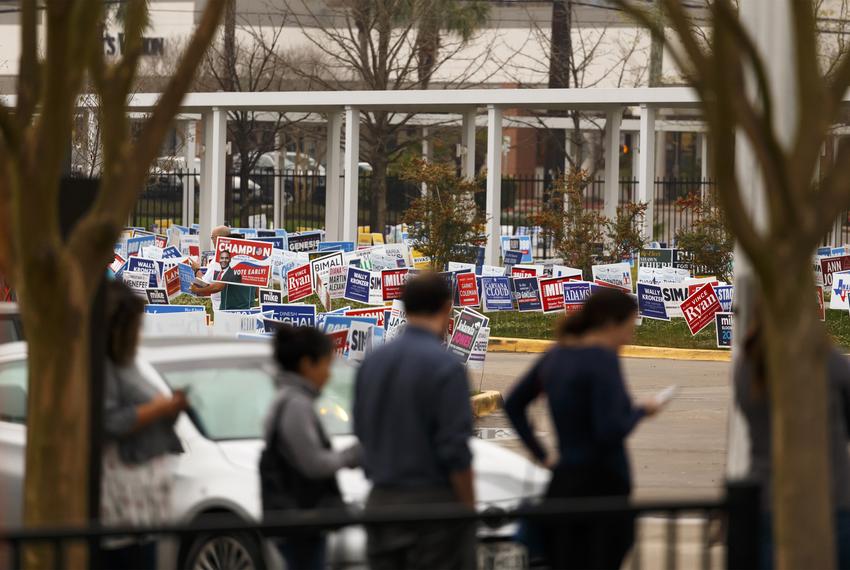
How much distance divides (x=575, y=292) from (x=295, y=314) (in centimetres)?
708

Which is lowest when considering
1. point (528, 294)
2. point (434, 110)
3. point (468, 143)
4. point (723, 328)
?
point (723, 328)

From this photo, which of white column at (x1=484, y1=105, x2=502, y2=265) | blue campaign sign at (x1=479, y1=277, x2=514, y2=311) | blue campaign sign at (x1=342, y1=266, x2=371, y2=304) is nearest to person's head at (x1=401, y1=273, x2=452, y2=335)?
blue campaign sign at (x1=342, y1=266, x2=371, y2=304)

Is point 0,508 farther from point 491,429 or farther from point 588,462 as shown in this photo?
point 491,429

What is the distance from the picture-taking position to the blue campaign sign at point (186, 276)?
69.3 feet

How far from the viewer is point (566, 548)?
430cm

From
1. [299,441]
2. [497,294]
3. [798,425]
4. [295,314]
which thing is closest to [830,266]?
[497,294]

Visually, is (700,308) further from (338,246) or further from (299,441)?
(299,441)

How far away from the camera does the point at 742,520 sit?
3691 mm

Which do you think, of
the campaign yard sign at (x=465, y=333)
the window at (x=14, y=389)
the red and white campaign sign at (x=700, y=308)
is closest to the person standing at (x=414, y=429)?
the window at (x=14, y=389)

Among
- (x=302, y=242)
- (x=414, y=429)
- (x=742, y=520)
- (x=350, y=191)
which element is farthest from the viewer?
(x=350, y=191)

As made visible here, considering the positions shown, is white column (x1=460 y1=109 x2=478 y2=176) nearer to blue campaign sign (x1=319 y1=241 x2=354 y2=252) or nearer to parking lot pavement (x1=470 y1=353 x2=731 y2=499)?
blue campaign sign (x1=319 y1=241 x2=354 y2=252)

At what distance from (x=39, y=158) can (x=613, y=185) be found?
25627 mm

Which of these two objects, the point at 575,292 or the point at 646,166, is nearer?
the point at 575,292

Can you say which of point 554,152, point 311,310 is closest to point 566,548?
point 311,310
